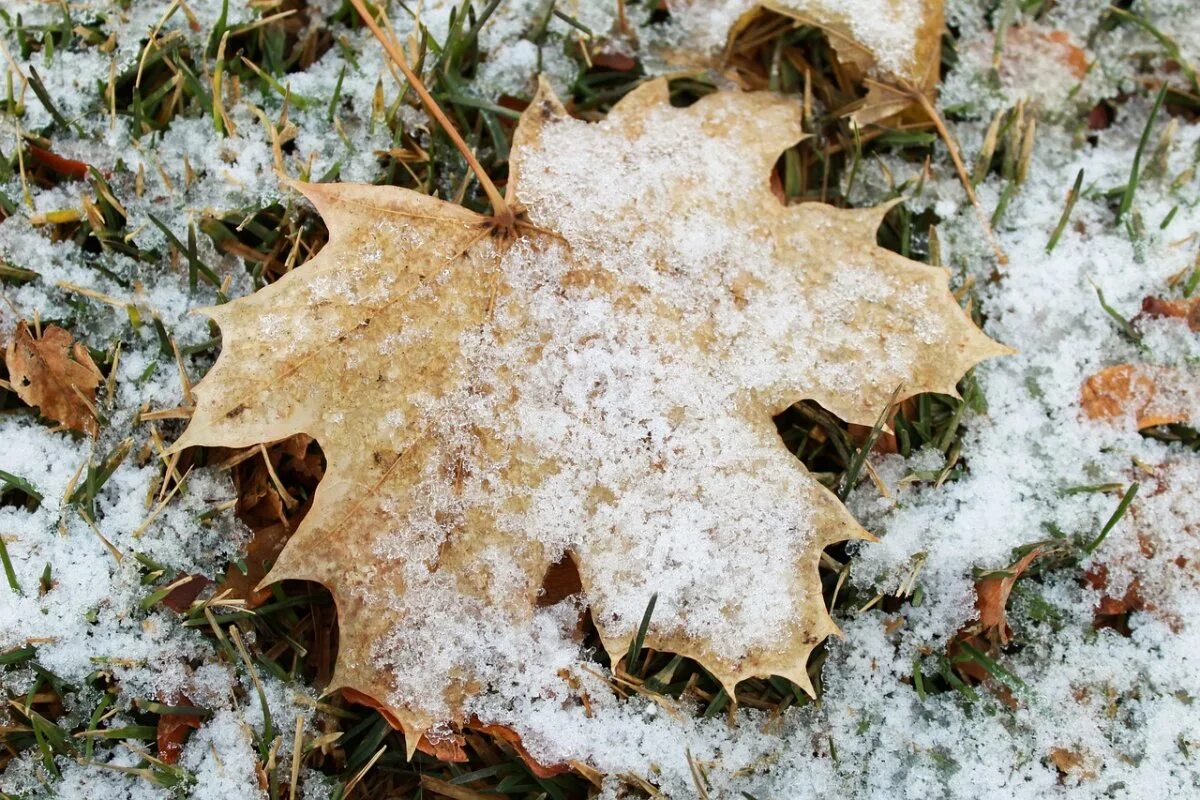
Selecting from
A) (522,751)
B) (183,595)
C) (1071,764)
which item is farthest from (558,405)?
(1071,764)

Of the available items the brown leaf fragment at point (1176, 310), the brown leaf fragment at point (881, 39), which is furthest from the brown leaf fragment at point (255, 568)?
the brown leaf fragment at point (1176, 310)

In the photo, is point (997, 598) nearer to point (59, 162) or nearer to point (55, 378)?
point (55, 378)

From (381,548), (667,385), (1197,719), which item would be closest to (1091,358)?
(1197,719)

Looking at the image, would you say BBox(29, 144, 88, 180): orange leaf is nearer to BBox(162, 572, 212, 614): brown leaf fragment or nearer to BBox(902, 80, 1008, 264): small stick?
BBox(162, 572, 212, 614): brown leaf fragment

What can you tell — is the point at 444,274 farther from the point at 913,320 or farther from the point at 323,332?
the point at 913,320

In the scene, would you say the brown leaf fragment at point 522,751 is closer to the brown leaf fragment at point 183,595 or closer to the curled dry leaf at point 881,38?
the brown leaf fragment at point 183,595
